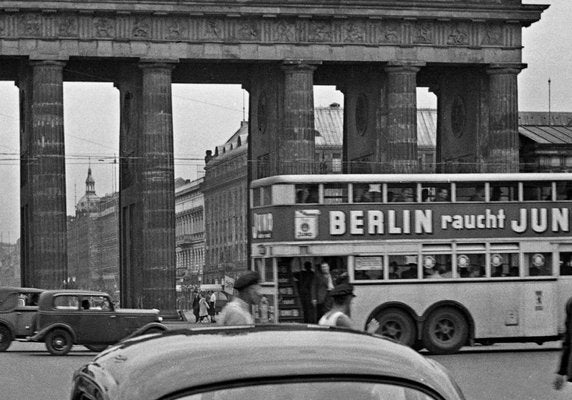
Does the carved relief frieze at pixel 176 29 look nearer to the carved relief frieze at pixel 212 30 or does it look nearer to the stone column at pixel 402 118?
the carved relief frieze at pixel 212 30

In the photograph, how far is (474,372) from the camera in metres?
25.7

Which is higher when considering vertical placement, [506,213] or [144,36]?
[144,36]

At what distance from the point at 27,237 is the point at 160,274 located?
443 inches

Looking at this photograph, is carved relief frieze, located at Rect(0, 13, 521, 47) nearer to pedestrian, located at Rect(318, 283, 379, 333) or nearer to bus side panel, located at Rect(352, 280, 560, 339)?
bus side panel, located at Rect(352, 280, 560, 339)

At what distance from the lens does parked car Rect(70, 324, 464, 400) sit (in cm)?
452

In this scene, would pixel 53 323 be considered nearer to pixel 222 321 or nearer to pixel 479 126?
pixel 222 321

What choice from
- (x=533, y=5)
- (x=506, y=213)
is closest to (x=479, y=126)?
(x=533, y=5)

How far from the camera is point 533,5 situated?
68.2 metres

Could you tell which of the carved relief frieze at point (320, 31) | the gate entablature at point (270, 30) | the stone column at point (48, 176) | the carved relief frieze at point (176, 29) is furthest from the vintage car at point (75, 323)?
the carved relief frieze at point (320, 31)

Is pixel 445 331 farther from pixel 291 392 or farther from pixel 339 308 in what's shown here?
pixel 291 392

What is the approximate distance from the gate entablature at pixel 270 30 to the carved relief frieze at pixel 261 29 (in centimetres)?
5

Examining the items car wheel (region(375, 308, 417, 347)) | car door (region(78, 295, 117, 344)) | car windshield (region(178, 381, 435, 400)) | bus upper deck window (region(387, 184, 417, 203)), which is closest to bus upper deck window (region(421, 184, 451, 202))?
bus upper deck window (region(387, 184, 417, 203))

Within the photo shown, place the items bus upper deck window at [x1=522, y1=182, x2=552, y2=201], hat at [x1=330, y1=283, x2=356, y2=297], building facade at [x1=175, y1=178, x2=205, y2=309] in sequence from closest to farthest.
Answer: hat at [x1=330, y1=283, x2=356, y2=297], bus upper deck window at [x1=522, y1=182, x2=552, y2=201], building facade at [x1=175, y1=178, x2=205, y2=309]

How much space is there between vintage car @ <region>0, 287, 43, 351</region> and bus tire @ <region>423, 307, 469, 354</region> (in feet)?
36.4
